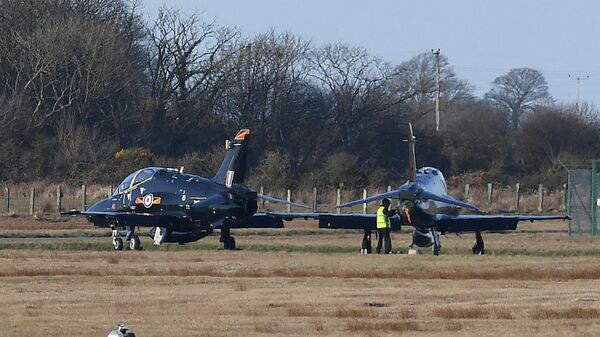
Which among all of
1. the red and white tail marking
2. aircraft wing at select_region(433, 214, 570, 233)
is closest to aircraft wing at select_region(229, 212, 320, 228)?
the red and white tail marking

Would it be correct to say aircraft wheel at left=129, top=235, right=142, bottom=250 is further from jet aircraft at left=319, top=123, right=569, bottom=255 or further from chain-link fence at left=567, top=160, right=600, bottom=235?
chain-link fence at left=567, top=160, right=600, bottom=235

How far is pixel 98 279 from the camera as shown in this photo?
26.0 m

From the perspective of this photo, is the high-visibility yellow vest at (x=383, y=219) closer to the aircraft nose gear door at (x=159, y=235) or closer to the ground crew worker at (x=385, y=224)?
the ground crew worker at (x=385, y=224)

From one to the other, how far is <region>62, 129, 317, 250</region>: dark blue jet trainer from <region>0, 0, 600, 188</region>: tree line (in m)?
32.4

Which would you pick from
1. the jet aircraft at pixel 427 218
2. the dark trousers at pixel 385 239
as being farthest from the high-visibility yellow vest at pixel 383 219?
the jet aircraft at pixel 427 218

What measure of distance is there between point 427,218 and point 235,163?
5129 millimetres

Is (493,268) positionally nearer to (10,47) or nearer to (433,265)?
(433,265)

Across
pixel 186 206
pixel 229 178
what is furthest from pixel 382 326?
pixel 186 206

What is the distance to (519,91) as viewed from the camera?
155m

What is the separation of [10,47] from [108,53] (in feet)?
20.5

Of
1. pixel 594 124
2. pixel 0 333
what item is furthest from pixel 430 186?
pixel 594 124

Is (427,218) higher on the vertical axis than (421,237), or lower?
higher

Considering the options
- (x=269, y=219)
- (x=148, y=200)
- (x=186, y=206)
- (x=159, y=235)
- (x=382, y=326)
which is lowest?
(x=382, y=326)

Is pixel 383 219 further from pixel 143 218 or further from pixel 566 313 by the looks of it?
pixel 566 313
